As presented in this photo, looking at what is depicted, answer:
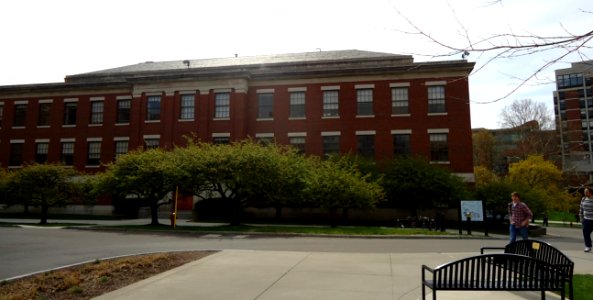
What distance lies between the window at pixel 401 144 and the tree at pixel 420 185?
3.88 m

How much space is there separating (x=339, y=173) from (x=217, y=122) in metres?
15.1

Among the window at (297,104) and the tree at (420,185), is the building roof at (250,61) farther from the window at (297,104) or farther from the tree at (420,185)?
the tree at (420,185)

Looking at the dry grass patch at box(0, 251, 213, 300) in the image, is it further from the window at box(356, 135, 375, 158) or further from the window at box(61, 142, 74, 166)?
the window at box(61, 142, 74, 166)

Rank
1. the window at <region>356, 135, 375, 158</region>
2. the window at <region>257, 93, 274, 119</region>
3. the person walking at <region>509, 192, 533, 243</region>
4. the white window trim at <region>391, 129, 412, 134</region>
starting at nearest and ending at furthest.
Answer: the person walking at <region>509, 192, 533, 243</region> → the white window trim at <region>391, 129, 412, 134</region> → the window at <region>356, 135, 375, 158</region> → the window at <region>257, 93, 274, 119</region>

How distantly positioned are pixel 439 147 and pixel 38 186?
2752 centimetres

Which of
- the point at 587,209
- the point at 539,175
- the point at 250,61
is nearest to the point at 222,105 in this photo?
the point at 250,61

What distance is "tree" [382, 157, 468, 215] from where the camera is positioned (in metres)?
26.9

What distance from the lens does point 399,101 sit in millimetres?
33219

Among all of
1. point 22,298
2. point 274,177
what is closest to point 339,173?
point 274,177

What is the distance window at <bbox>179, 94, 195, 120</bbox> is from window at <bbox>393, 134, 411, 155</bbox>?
661 inches

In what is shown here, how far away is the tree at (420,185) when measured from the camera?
26.9 metres

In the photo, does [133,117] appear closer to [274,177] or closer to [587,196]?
[274,177]

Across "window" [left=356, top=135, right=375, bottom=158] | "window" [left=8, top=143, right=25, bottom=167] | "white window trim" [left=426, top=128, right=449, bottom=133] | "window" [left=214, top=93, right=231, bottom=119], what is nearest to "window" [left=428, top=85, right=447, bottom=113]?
"white window trim" [left=426, top=128, right=449, bottom=133]

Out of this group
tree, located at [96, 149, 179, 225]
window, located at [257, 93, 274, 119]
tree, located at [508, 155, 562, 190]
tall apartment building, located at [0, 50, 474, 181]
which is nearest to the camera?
tree, located at [96, 149, 179, 225]
